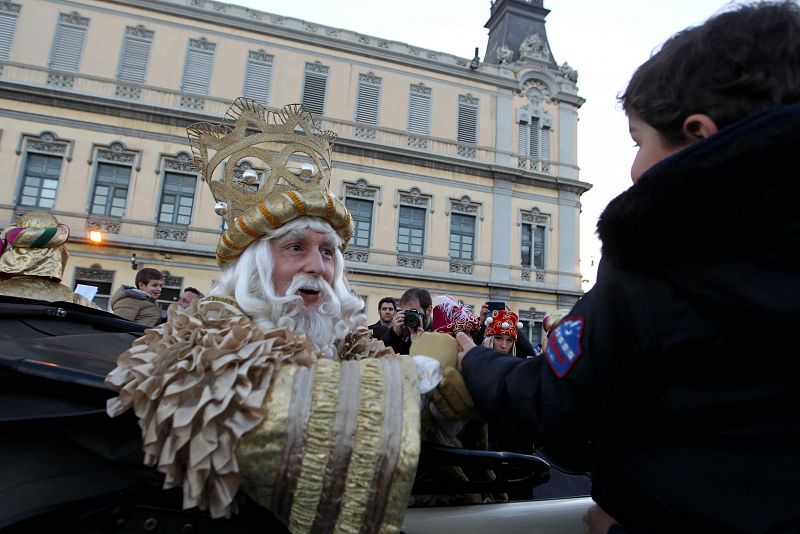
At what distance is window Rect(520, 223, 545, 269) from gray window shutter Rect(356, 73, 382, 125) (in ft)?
23.5

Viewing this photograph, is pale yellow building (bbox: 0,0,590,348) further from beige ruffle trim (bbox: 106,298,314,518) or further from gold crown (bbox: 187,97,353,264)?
beige ruffle trim (bbox: 106,298,314,518)

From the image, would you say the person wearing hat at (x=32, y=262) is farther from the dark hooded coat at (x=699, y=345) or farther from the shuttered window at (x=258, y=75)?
the shuttered window at (x=258, y=75)

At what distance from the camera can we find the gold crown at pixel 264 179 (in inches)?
70.7

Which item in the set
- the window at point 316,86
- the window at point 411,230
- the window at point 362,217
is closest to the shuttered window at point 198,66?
the window at point 316,86

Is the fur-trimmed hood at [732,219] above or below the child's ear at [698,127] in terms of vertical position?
below

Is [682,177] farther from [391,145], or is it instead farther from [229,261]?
[391,145]

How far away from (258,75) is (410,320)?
1566 cm

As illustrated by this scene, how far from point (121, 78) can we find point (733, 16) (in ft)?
61.3

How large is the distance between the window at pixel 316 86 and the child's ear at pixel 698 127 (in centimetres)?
1768

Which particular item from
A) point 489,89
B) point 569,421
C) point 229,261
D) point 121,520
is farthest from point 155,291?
point 489,89

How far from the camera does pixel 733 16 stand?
922 mm

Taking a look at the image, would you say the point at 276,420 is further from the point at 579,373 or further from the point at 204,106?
the point at 204,106

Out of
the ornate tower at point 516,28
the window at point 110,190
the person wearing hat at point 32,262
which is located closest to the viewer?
the person wearing hat at point 32,262

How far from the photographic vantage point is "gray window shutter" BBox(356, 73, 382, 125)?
17938 mm
